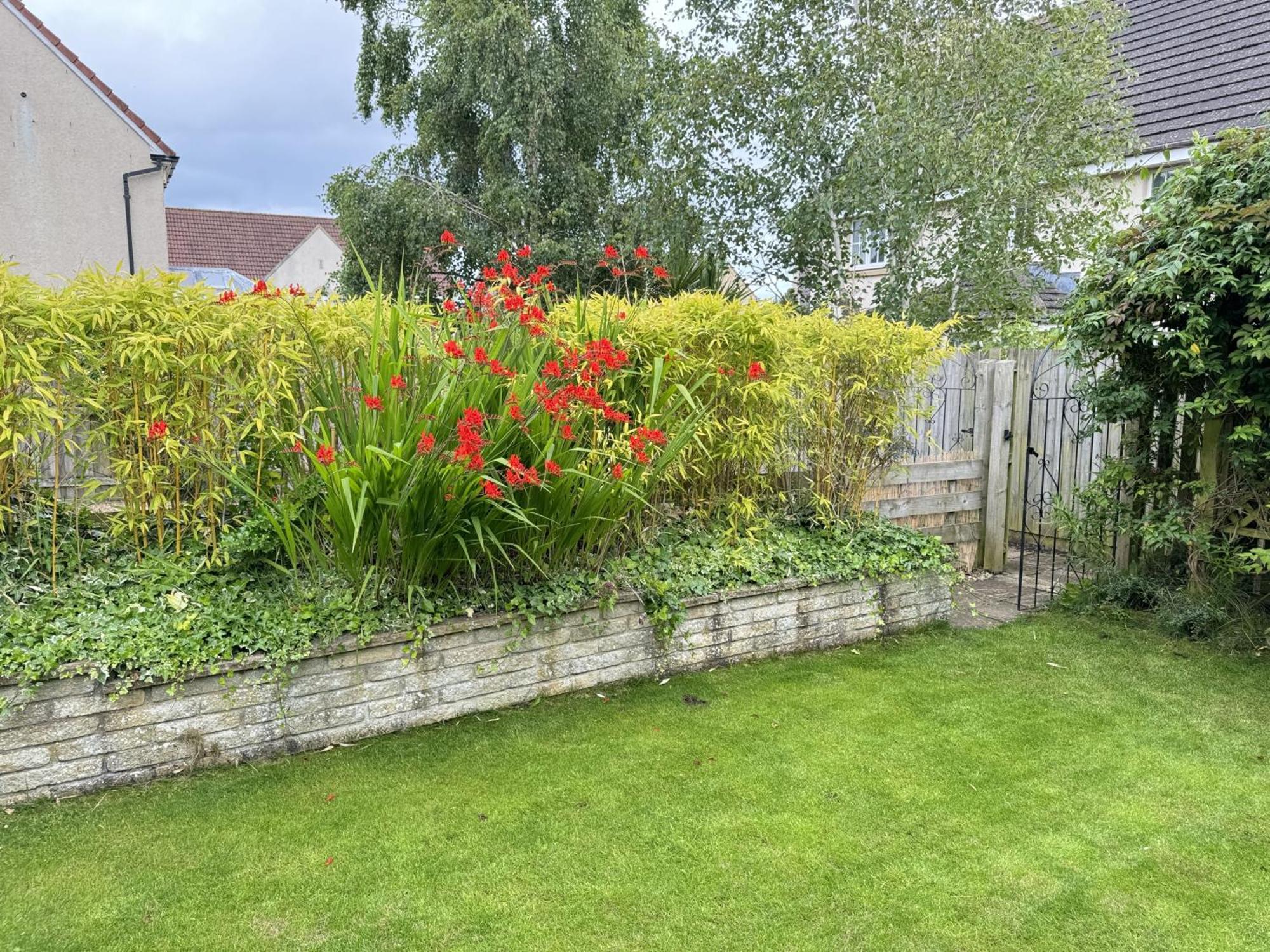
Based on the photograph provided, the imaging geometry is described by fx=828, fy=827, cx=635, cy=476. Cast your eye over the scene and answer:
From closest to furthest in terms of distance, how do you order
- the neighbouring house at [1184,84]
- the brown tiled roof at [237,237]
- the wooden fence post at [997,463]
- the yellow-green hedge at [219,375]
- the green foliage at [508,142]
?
1. the yellow-green hedge at [219,375]
2. the wooden fence post at [997,463]
3. the neighbouring house at [1184,84]
4. the green foliage at [508,142]
5. the brown tiled roof at [237,237]

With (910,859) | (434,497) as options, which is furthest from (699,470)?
(910,859)

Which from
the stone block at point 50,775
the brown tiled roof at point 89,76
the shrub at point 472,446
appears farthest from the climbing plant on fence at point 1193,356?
the brown tiled roof at point 89,76

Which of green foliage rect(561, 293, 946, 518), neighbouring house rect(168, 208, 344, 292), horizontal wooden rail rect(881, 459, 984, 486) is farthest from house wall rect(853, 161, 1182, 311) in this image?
neighbouring house rect(168, 208, 344, 292)

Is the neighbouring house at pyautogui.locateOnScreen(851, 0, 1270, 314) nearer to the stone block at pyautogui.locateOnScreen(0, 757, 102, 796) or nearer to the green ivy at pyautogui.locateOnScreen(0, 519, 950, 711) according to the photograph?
the green ivy at pyautogui.locateOnScreen(0, 519, 950, 711)

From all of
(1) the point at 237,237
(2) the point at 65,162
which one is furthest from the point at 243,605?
(1) the point at 237,237

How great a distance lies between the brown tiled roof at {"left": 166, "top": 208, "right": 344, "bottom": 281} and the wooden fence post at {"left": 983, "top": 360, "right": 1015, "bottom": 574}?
22664 mm

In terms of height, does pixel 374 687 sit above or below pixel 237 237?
below

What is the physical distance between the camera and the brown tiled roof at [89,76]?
10.1 m

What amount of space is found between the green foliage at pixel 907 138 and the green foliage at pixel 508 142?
231 cm

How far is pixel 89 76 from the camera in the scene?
10562mm

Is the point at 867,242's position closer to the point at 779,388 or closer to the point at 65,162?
the point at 779,388

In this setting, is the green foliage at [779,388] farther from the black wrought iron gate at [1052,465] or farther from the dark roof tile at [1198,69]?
the dark roof tile at [1198,69]

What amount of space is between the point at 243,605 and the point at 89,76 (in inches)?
431

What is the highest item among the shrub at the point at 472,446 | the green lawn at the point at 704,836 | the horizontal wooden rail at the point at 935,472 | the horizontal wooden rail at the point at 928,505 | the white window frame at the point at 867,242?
the white window frame at the point at 867,242
